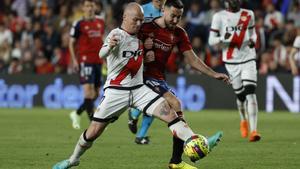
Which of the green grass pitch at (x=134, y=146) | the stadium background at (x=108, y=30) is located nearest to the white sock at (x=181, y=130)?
the green grass pitch at (x=134, y=146)

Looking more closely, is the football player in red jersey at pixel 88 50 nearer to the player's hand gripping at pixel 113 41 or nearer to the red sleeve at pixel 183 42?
the red sleeve at pixel 183 42

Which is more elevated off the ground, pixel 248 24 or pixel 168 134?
pixel 248 24

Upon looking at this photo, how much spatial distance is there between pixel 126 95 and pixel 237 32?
589 centimetres

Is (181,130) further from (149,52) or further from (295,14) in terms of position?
(295,14)

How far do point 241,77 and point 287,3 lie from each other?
11.6 metres

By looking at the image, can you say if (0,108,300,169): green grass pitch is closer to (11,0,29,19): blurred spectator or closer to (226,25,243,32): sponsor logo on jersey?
(226,25,243,32): sponsor logo on jersey

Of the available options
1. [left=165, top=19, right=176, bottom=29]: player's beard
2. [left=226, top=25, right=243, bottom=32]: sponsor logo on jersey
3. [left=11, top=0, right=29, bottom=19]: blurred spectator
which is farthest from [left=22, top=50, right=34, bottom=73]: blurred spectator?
[left=165, top=19, right=176, bottom=29]: player's beard

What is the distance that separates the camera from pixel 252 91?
14.8 m

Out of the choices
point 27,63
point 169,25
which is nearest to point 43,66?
point 27,63

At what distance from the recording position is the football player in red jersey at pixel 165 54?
10.2m

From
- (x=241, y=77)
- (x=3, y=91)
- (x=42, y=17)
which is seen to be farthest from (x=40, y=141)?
(x=42, y=17)

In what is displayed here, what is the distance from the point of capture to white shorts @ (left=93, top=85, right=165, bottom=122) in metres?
9.63

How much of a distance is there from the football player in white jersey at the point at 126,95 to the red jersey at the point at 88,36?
310 inches

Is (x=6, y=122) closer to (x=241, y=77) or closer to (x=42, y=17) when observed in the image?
(x=241, y=77)
